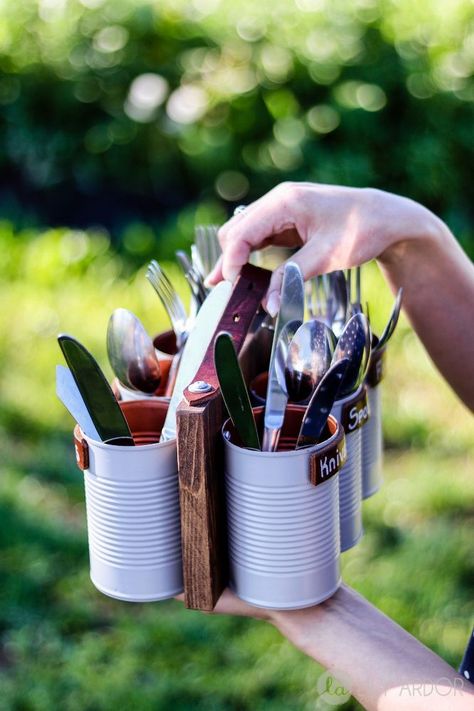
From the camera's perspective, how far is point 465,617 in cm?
195

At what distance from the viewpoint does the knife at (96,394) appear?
0.83 meters

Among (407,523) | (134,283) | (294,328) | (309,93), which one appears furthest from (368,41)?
(294,328)

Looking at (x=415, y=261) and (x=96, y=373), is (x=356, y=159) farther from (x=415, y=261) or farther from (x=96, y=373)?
(x=96, y=373)

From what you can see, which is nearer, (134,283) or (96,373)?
(96,373)

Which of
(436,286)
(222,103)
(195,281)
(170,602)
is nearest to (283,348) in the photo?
(195,281)

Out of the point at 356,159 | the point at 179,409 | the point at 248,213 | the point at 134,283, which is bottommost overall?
the point at 134,283

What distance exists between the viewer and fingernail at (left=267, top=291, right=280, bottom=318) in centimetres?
102

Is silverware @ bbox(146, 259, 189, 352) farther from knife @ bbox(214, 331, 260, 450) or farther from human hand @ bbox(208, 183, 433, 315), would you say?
knife @ bbox(214, 331, 260, 450)

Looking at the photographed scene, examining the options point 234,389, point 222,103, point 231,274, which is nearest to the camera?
point 234,389

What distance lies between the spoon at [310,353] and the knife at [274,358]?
0.02 metres

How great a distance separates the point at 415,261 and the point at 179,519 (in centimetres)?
55

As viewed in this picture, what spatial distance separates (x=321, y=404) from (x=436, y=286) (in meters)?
0.49

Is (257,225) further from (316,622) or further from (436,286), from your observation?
(316,622)

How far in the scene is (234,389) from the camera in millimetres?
842
